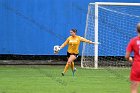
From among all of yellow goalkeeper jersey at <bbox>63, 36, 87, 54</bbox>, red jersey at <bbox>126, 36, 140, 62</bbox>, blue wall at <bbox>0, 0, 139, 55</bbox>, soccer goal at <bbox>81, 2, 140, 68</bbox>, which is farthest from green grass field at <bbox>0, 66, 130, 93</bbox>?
red jersey at <bbox>126, 36, 140, 62</bbox>

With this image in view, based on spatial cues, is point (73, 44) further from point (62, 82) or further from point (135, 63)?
point (135, 63)

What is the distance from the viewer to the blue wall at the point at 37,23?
85.7 ft

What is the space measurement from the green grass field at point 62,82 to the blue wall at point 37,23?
9.34ft

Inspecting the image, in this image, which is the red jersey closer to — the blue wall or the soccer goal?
the soccer goal

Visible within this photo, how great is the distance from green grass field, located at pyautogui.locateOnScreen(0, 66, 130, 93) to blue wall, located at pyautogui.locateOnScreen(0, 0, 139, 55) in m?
2.85

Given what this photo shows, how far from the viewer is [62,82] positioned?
722 inches

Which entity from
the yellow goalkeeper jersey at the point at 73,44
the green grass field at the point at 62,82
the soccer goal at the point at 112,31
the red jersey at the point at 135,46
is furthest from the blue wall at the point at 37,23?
the red jersey at the point at 135,46

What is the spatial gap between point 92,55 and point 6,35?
4601 millimetres

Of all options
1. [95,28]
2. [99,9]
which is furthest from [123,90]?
[99,9]

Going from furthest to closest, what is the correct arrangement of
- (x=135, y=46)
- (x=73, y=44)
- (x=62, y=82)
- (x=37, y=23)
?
(x=37, y=23) → (x=73, y=44) → (x=62, y=82) → (x=135, y=46)

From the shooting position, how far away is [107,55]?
2634cm

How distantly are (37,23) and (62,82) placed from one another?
28.0 ft

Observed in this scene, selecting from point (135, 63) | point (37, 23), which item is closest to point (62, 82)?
point (135, 63)

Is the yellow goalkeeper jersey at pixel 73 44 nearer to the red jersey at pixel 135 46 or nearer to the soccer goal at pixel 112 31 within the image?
the soccer goal at pixel 112 31
